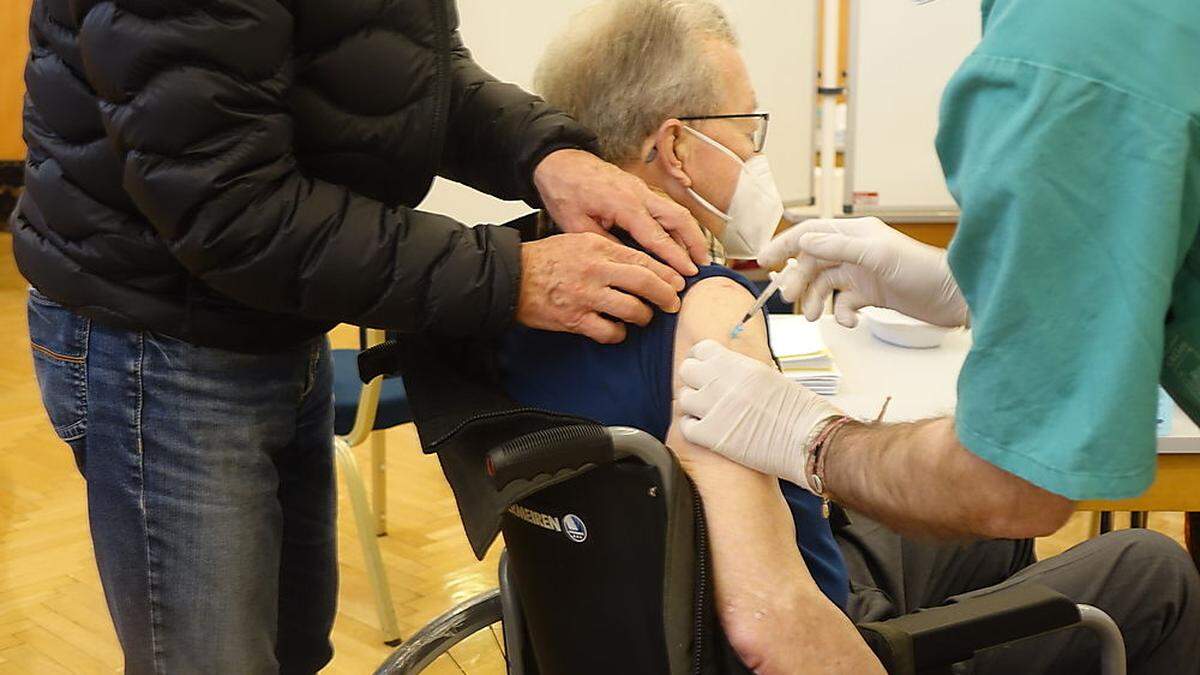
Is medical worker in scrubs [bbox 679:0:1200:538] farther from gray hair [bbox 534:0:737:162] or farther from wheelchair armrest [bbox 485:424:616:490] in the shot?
gray hair [bbox 534:0:737:162]

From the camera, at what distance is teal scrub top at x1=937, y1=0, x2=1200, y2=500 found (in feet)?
2.57

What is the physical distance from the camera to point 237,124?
111 cm

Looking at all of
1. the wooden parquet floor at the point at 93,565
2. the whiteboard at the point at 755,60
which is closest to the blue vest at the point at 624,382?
the wooden parquet floor at the point at 93,565

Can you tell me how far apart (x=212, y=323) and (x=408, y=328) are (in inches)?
7.8

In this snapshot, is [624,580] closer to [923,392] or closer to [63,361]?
[63,361]

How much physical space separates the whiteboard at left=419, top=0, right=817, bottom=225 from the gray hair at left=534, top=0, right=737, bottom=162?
1938mm

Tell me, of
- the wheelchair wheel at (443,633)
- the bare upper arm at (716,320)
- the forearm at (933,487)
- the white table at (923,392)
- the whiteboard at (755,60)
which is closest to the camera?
the forearm at (933,487)

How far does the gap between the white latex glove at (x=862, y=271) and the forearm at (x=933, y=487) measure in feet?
1.23

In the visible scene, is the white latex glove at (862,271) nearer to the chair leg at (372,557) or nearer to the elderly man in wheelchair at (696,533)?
the elderly man in wheelchair at (696,533)

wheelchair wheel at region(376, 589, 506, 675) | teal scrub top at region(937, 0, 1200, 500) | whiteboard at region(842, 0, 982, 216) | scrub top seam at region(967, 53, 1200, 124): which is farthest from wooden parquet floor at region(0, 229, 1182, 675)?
scrub top seam at region(967, 53, 1200, 124)

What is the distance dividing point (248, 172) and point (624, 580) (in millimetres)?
510

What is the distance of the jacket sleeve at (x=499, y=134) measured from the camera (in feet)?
4.65

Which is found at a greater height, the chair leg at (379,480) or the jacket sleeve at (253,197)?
the jacket sleeve at (253,197)

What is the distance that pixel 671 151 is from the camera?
1.51 metres
